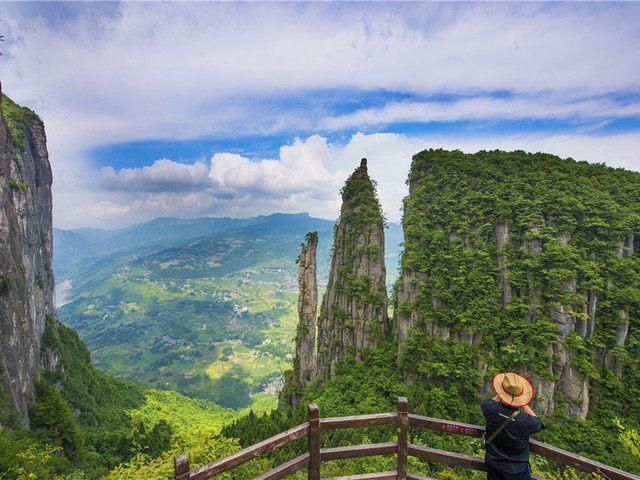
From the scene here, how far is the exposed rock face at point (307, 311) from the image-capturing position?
45188 millimetres

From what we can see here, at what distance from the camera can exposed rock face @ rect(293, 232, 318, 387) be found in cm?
4519

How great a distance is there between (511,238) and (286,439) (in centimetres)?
3337

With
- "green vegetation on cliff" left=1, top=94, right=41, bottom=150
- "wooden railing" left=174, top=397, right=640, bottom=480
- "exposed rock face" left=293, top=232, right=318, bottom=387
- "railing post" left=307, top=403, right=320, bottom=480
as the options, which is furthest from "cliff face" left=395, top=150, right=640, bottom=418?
"green vegetation on cliff" left=1, top=94, right=41, bottom=150

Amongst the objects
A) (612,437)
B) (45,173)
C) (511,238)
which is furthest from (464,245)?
(45,173)

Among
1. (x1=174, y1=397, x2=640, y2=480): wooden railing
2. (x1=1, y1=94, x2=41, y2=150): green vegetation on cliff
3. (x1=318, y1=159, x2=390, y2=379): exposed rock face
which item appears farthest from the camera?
(x1=1, y1=94, x2=41, y2=150): green vegetation on cliff

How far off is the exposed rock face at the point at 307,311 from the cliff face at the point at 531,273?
523 inches

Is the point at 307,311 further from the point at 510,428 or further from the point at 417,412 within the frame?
the point at 510,428


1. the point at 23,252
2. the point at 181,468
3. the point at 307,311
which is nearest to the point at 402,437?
the point at 181,468

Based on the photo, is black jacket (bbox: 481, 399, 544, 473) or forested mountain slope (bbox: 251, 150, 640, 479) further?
forested mountain slope (bbox: 251, 150, 640, 479)

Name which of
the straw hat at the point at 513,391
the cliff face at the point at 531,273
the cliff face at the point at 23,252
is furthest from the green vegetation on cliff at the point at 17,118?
the straw hat at the point at 513,391

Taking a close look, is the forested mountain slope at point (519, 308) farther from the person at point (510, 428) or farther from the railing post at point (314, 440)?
the person at point (510, 428)

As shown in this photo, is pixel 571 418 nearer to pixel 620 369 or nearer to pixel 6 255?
pixel 620 369

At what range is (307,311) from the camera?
45875 mm

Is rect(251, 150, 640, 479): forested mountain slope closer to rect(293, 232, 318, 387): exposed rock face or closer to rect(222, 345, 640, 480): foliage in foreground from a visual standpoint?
rect(222, 345, 640, 480): foliage in foreground
